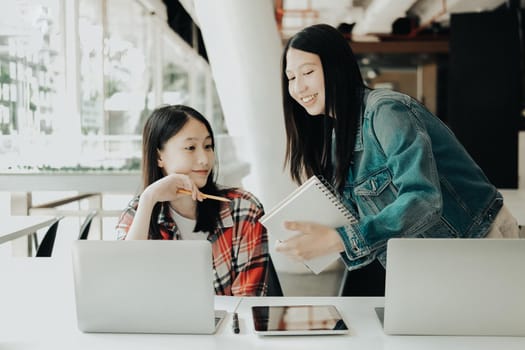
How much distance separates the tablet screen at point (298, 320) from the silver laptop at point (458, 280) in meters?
0.16

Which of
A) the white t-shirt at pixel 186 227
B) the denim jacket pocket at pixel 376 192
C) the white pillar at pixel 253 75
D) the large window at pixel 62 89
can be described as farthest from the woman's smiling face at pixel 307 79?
the large window at pixel 62 89

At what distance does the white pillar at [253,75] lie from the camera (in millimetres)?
5309

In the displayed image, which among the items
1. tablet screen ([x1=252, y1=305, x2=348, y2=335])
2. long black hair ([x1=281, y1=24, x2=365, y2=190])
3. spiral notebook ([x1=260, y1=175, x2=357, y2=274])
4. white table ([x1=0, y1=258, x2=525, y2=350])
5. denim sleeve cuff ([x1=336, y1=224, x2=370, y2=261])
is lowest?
white table ([x1=0, y1=258, x2=525, y2=350])

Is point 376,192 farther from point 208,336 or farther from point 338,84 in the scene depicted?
point 208,336

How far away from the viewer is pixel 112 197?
5598mm

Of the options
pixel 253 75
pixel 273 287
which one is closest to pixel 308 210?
pixel 273 287

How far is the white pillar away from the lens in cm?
531

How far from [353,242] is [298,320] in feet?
0.76

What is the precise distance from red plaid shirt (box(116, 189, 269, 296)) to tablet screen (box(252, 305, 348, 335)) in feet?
1.85

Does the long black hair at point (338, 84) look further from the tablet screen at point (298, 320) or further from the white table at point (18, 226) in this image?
the white table at point (18, 226)

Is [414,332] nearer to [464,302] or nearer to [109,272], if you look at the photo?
[464,302]

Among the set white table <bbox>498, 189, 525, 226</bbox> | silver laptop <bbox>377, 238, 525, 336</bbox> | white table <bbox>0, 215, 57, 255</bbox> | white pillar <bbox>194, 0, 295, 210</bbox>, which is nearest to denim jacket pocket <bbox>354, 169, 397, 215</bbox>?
silver laptop <bbox>377, 238, 525, 336</bbox>

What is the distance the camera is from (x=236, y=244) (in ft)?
7.59

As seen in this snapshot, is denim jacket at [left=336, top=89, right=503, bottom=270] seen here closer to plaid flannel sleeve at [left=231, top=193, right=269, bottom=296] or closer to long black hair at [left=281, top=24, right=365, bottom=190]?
long black hair at [left=281, top=24, right=365, bottom=190]
